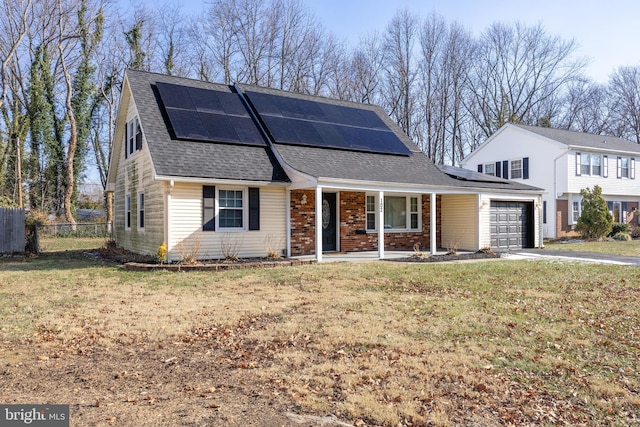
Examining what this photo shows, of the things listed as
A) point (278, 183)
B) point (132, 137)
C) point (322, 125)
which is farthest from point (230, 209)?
point (322, 125)

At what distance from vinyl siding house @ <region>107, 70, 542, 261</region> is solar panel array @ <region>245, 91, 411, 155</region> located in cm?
5

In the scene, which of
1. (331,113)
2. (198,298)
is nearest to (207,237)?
(198,298)

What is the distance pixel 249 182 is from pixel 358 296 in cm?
588

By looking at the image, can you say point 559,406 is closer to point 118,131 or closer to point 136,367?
point 136,367

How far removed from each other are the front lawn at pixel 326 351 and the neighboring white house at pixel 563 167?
1618cm

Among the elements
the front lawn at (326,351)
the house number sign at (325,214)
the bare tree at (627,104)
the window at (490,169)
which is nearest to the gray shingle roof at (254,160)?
the house number sign at (325,214)

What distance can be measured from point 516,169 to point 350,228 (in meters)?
15.4

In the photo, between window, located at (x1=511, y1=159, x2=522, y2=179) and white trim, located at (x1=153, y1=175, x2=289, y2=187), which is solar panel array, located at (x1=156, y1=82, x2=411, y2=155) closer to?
white trim, located at (x1=153, y1=175, x2=289, y2=187)

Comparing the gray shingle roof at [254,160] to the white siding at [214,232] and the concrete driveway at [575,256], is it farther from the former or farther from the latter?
the concrete driveway at [575,256]

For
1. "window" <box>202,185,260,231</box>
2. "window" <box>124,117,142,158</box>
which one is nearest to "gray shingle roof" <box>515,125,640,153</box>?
"window" <box>202,185,260,231</box>

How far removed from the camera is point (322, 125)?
16.7m

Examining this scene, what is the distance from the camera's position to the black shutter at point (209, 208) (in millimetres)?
12891

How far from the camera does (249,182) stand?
13.0m

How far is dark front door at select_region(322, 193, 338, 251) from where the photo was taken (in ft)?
50.2
